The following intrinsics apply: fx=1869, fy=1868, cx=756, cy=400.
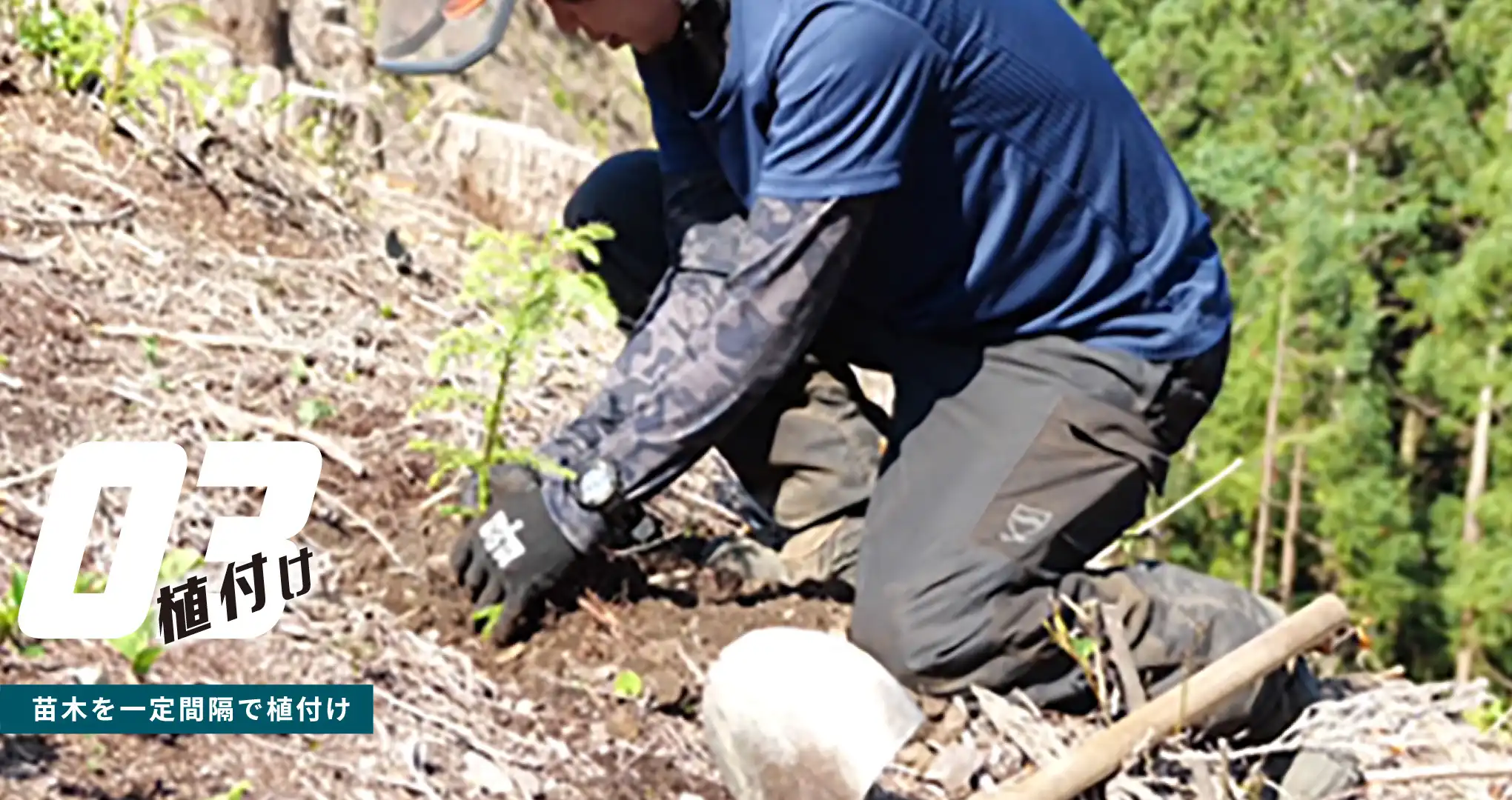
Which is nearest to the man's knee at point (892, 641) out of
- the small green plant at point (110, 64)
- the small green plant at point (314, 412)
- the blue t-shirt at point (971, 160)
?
the blue t-shirt at point (971, 160)

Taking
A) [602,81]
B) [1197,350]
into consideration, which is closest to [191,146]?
[1197,350]

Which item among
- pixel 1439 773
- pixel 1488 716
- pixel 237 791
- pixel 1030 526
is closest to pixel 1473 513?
pixel 1488 716

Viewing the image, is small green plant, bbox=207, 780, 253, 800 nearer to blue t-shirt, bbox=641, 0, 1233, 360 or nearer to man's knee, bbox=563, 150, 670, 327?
blue t-shirt, bbox=641, 0, 1233, 360

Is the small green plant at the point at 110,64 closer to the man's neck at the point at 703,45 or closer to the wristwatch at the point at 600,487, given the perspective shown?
the man's neck at the point at 703,45

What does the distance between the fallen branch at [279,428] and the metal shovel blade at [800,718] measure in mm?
1029

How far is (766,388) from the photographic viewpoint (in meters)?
3.04

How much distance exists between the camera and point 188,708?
2.74 meters

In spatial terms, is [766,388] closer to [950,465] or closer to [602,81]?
[950,465]

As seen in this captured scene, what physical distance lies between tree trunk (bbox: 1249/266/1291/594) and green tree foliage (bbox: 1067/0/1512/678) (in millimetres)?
36

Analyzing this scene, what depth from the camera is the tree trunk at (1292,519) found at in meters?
14.3

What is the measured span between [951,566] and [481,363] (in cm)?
108

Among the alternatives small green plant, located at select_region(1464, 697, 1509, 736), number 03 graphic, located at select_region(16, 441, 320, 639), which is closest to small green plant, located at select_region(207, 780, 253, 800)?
number 03 graphic, located at select_region(16, 441, 320, 639)

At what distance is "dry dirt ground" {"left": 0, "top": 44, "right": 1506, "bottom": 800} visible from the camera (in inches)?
111

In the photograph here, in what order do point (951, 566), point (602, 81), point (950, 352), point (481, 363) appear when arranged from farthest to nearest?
Answer: point (602, 81)
point (481, 363)
point (950, 352)
point (951, 566)
